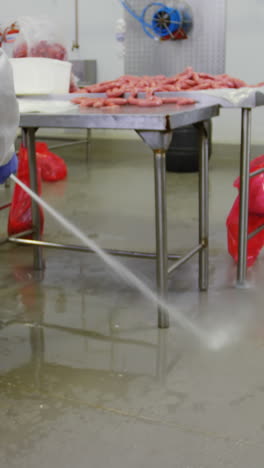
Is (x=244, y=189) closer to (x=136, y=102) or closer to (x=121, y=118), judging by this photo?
(x=136, y=102)

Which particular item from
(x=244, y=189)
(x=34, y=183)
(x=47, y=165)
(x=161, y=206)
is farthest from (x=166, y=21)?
→ (x=161, y=206)

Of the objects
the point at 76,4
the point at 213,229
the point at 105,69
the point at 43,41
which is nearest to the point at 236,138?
the point at 105,69

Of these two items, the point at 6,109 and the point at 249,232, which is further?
the point at 249,232

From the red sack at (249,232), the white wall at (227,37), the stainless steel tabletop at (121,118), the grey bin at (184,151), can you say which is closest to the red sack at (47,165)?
the grey bin at (184,151)

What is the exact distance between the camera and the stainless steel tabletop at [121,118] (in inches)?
63.2

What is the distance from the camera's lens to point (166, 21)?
429cm

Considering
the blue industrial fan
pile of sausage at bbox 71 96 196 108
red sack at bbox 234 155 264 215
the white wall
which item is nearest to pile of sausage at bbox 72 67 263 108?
pile of sausage at bbox 71 96 196 108

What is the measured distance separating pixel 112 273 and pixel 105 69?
13.0 feet

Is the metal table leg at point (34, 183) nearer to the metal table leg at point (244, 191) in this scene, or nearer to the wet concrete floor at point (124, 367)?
the wet concrete floor at point (124, 367)

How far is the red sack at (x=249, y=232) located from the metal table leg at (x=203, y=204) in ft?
0.87

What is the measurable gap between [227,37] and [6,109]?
14.6 ft

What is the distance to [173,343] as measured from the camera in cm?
176

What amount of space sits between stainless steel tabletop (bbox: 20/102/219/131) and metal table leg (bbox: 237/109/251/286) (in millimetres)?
256

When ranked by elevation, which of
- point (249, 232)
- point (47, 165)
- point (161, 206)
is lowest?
point (47, 165)
